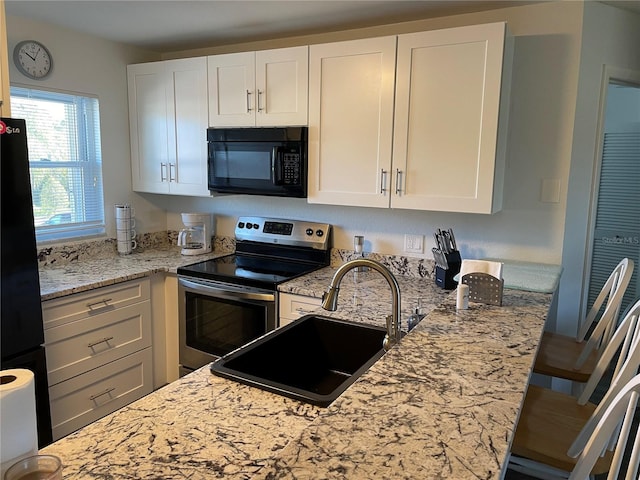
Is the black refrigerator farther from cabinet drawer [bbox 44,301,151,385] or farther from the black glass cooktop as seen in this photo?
the black glass cooktop

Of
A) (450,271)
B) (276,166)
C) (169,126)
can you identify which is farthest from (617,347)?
(169,126)

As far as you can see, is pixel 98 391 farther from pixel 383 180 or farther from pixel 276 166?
pixel 383 180

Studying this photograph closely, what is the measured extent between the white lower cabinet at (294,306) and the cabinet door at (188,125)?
100 centimetres

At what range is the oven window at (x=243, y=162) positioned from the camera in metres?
2.80

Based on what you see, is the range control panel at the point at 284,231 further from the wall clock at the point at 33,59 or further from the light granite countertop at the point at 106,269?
the wall clock at the point at 33,59

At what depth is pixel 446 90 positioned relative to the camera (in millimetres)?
2297

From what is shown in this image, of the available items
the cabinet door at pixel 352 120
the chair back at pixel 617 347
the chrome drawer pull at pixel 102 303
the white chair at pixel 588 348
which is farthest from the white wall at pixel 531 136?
the chrome drawer pull at pixel 102 303

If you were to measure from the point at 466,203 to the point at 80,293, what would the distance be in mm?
2050

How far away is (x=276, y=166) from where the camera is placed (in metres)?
2.74

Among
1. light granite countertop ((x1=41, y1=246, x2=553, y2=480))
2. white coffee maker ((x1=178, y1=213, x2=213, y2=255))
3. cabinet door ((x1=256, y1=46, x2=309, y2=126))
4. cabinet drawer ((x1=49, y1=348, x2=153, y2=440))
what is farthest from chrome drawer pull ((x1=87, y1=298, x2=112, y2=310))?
light granite countertop ((x1=41, y1=246, x2=553, y2=480))

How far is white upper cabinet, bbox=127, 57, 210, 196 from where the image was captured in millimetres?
3021

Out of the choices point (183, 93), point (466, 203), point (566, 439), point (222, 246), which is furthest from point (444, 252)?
point (183, 93)

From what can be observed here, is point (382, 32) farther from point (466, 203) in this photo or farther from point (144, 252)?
point (144, 252)

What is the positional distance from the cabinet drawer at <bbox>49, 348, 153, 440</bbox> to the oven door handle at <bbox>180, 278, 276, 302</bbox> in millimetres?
543
